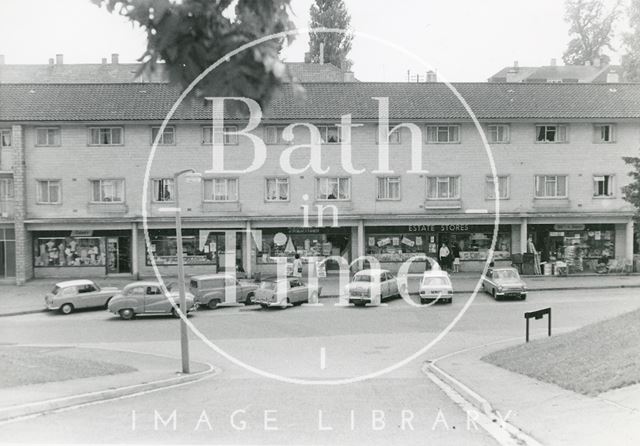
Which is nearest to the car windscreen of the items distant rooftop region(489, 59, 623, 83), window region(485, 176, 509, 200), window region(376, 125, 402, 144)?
window region(485, 176, 509, 200)

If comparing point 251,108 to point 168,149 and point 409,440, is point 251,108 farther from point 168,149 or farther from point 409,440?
point 168,149

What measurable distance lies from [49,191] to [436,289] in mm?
22805

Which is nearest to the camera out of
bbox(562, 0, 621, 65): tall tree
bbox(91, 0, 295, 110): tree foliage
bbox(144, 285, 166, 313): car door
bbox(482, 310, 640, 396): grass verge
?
bbox(91, 0, 295, 110): tree foliage

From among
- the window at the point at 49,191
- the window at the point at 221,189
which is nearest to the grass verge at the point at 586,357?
the window at the point at 221,189

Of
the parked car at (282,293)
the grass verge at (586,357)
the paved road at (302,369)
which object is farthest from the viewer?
the parked car at (282,293)

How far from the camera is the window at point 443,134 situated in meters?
41.2

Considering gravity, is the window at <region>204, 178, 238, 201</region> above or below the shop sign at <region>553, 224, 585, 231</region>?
above

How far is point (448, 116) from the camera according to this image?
4056 centimetres

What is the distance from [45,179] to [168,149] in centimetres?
706

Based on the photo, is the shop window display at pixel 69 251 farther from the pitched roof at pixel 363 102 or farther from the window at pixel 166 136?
the pitched roof at pixel 363 102

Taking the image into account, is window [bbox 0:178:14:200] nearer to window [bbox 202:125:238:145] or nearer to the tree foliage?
window [bbox 202:125:238:145]

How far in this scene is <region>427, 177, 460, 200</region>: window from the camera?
4122 cm

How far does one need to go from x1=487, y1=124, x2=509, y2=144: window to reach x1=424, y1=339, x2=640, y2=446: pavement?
25992 millimetres

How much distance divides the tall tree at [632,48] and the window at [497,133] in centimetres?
914
